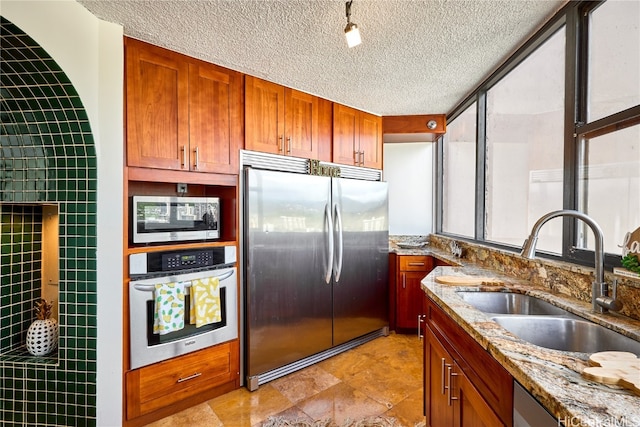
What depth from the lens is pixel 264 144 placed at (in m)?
2.48

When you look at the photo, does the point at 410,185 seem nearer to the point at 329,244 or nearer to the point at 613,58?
the point at 329,244

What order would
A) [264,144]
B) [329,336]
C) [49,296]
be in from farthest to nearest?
[329,336] < [264,144] < [49,296]

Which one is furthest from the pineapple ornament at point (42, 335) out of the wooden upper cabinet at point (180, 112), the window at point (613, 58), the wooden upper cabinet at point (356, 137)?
the window at point (613, 58)

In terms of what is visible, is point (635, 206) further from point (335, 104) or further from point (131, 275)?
point (131, 275)

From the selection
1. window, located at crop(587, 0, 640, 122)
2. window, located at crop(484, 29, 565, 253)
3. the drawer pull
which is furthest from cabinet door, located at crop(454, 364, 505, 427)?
the drawer pull

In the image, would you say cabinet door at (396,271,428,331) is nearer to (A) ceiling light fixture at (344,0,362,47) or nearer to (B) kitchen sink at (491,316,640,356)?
(B) kitchen sink at (491,316,640,356)

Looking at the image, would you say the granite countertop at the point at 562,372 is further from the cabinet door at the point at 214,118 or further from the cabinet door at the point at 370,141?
the cabinet door at the point at 370,141

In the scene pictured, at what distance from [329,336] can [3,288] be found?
7.37ft

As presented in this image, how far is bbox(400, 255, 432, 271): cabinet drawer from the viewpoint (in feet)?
10.5

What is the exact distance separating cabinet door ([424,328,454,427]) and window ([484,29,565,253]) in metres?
1.04

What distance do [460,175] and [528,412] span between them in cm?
301

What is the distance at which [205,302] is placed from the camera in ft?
6.86

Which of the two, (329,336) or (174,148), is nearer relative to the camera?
(174,148)

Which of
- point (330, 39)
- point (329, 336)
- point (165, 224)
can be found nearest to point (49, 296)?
point (165, 224)
